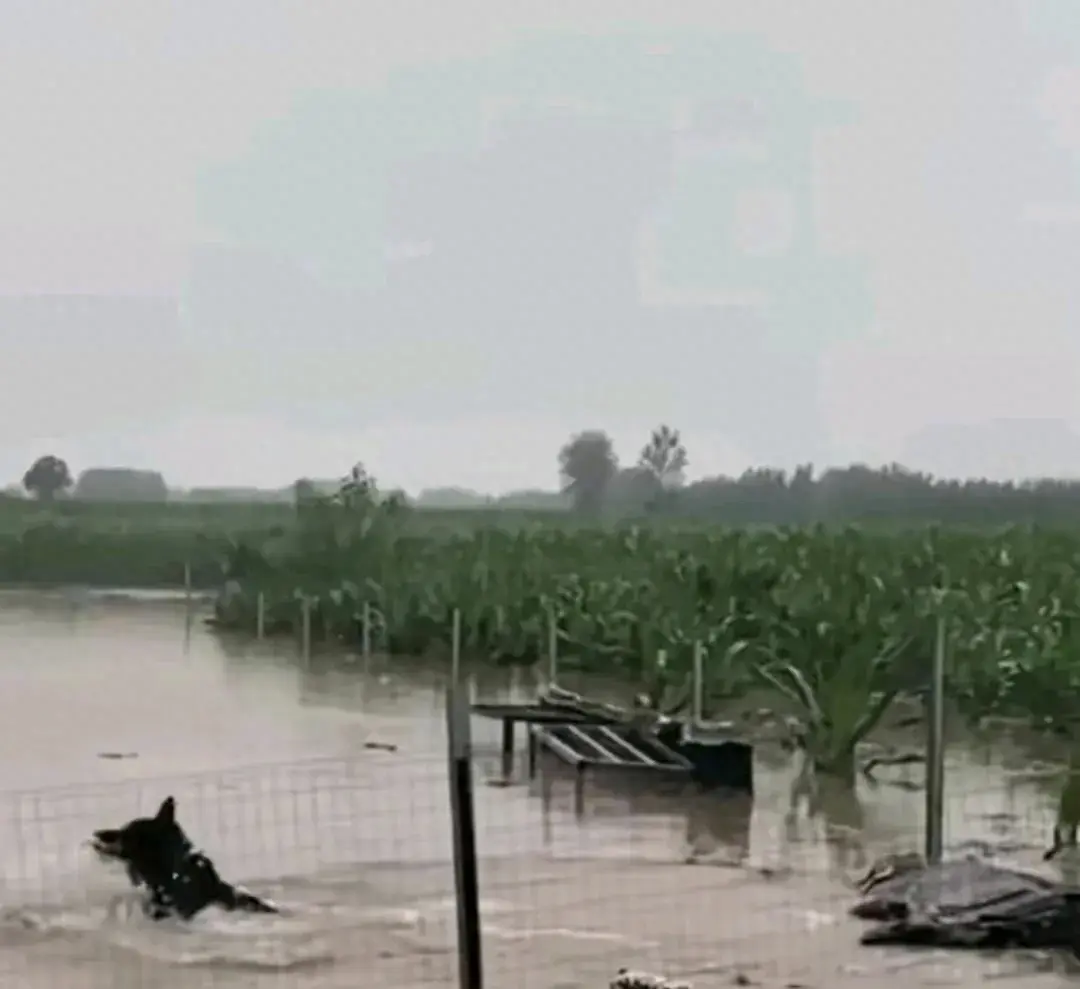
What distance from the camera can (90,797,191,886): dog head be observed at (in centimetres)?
224

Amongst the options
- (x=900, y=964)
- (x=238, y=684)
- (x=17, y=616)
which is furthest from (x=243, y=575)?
(x=900, y=964)

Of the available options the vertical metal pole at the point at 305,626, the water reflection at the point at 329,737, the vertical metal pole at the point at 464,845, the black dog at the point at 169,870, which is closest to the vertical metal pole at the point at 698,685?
the water reflection at the point at 329,737

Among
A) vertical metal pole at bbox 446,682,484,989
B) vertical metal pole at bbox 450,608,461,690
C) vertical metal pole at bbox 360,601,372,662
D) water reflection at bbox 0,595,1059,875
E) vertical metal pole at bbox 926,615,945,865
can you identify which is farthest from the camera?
vertical metal pole at bbox 360,601,372,662

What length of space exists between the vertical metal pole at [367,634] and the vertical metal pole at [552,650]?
0.33m

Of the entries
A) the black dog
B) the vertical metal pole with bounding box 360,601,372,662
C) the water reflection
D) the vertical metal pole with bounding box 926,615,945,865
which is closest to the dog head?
the black dog

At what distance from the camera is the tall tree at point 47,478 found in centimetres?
239

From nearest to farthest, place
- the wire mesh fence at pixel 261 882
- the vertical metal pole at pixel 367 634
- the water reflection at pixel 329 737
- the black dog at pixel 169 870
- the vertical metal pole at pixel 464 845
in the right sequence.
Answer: the vertical metal pole at pixel 464 845
the wire mesh fence at pixel 261 882
the black dog at pixel 169 870
the water reflection at pixel 329 737
the vertical metal pole at pixel 367 634

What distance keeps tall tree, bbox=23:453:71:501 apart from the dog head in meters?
0.46

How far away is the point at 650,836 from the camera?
2.57 m

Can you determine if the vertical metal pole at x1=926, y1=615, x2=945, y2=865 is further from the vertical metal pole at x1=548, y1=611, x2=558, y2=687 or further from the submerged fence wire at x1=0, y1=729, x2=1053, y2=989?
the vertical metal pole at x1=548, y1=611, x2=558, y2=687

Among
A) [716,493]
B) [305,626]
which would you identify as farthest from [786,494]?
[305,626]

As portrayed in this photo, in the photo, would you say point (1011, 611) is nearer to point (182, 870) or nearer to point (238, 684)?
point (238, 684)

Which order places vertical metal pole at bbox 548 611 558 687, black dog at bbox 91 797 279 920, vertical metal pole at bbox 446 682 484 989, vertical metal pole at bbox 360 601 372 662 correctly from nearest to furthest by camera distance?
1. vertical metal pole at bbox 446 682 484 989
2. black dog at bbox 91 797 279 920
3. vertical metal pole at bbox 548 611 558 687
4. vertical metal pole at bbox 360 601 372 662

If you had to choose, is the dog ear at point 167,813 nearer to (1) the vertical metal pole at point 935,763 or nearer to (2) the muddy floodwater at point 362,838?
(2) the muddy floodwater at point 362,838
